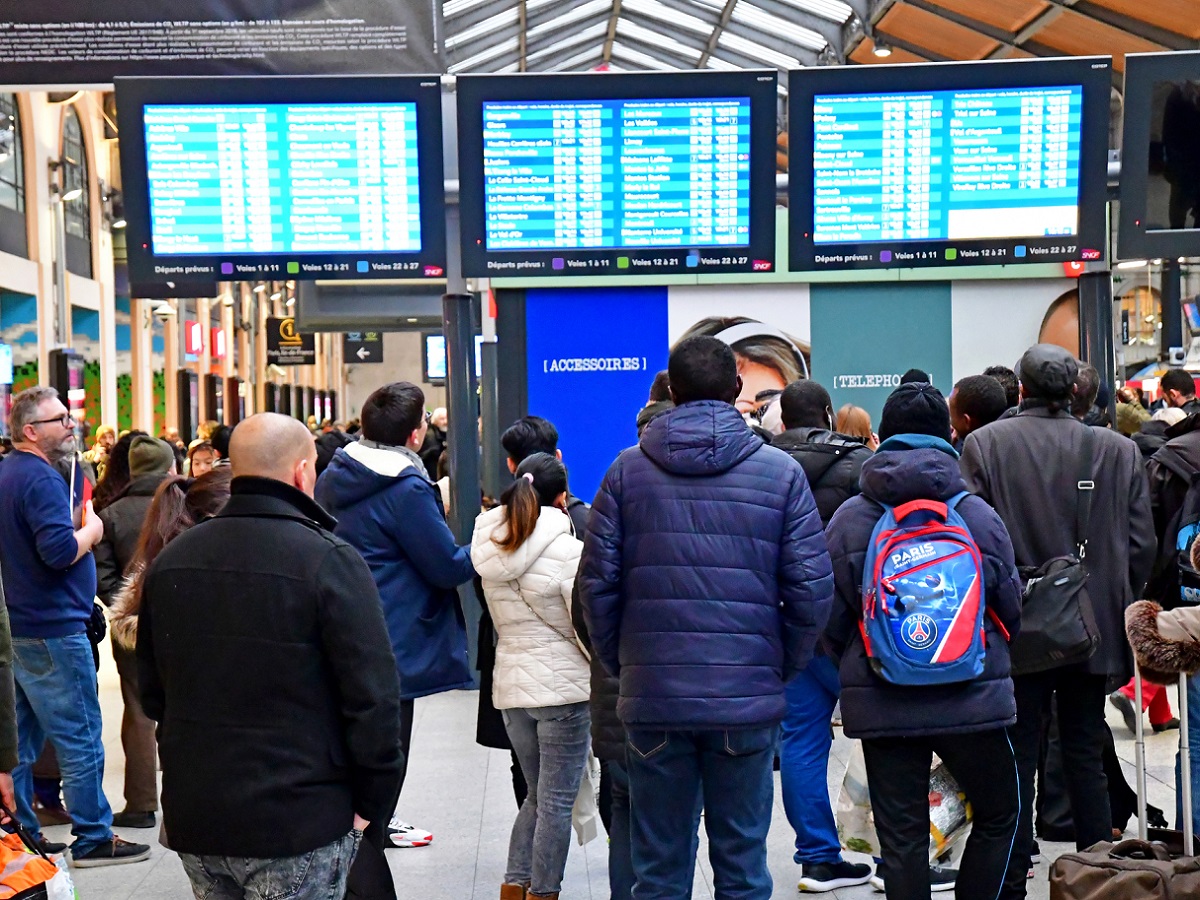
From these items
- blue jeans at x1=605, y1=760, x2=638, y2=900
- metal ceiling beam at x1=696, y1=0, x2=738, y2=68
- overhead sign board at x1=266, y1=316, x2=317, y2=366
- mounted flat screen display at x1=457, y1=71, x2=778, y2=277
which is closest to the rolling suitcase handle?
blue jeans at x1=605, y1=760, x2=638, y2=900

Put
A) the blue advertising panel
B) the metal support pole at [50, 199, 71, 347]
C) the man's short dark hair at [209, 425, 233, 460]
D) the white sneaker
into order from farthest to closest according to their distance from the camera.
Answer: the metal support pole at [50, 199, 71, 347], the blue advertising panel, the man's short dark hair at [209, 425, 233, 460], the white sneaker

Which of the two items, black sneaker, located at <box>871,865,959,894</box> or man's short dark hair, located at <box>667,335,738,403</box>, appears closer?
man's short dark hair, located at <box>667,335,738,403</box>

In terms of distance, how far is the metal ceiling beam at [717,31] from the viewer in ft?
66.0

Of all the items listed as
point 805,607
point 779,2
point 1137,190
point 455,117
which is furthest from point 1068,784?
point 779,2

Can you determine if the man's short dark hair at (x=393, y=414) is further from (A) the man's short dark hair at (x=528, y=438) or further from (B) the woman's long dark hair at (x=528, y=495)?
(B) the woman's long dark hair at (x=528, y=495)

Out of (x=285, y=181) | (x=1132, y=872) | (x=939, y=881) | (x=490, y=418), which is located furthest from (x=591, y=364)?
(x=1132, y=872)

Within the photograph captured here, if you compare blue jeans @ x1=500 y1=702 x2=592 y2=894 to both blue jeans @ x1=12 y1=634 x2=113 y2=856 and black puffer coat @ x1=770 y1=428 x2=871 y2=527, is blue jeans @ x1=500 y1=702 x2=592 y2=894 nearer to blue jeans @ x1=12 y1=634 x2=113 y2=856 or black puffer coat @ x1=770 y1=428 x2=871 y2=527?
black puffer coat @ x1=770 y1=428 x2=871 y2=527

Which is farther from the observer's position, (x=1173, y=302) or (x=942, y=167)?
(x=1173, y=302)

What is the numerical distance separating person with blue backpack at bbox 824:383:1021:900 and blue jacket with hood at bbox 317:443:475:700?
134cm

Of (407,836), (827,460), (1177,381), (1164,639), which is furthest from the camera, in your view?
(1177,381)

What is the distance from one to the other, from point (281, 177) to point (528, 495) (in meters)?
3.27

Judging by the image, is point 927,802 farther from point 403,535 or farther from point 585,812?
point 403,535

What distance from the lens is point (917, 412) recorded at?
3.90 meters

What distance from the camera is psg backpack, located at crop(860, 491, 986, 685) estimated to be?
3.62 meters
